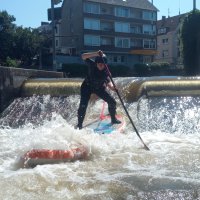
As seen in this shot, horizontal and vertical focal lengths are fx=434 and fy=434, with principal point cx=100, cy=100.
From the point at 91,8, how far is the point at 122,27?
564 centimetres

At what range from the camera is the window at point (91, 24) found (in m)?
56.6

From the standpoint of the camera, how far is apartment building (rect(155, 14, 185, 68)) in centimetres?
7144

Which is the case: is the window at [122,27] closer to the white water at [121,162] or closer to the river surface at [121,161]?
the river surface at [121,161]

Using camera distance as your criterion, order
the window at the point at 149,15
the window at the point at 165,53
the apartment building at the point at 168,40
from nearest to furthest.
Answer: the window at the point at 149,15 → the apartment building at the point at 168,40 → the window at the point at 165,53

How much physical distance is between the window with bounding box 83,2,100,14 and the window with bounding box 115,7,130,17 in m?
3.44

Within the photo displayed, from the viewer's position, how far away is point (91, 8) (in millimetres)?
57562

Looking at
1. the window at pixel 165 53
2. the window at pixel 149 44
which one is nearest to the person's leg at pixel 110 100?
the window at pixel 149 44

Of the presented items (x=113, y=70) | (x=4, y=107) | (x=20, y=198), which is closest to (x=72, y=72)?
(x=113, y=70)

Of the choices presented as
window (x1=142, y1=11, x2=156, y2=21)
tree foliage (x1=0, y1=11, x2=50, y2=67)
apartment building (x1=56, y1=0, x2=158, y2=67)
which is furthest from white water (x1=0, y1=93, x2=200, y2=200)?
window (x1=142, y1=11, x2=156, y2=21)

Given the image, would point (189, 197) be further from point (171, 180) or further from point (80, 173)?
point (80, 173)

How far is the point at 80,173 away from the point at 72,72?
37443 millimetres

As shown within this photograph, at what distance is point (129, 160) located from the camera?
7.23 m

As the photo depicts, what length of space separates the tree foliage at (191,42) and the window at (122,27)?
93.4 feet

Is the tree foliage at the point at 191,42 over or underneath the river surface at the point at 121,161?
over
